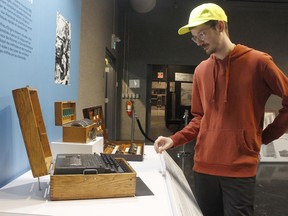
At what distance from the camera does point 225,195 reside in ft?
4.73

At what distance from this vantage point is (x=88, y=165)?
108 cm

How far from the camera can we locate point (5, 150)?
1.25m

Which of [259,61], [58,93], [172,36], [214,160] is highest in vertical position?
[172,36]

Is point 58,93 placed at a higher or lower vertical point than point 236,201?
higher

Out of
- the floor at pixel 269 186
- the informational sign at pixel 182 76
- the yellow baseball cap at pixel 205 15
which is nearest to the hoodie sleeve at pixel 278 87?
the yellow baseball cap at pixel 205 15

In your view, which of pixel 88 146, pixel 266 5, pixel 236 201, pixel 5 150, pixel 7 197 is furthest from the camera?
pixel 266 5

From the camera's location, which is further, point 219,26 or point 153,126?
point 153,126

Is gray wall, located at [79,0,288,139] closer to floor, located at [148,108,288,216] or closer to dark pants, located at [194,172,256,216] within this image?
floor, located at [148,108,288,216]

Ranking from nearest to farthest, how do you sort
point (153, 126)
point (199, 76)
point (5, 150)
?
point (5, 150) → point (199, 76) → point (153, 126)

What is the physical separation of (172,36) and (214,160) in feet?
19.6

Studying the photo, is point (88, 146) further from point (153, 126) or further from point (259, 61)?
point (153, 126)

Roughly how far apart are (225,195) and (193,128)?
0.41 m

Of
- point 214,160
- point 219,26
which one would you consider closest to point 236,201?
point 214,160

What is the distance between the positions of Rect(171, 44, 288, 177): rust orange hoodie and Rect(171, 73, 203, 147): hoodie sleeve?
0.13 meters
